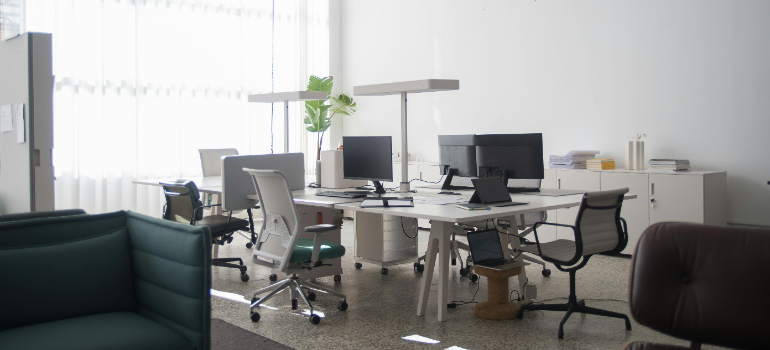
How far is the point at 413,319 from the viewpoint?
368cm

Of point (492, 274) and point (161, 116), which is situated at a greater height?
point (161, 116)

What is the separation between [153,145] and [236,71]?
4.84 ft

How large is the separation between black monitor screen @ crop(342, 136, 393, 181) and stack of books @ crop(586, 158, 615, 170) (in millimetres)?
2444

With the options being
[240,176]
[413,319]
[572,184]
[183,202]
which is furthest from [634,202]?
[183,202]

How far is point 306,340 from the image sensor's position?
3.30 metres

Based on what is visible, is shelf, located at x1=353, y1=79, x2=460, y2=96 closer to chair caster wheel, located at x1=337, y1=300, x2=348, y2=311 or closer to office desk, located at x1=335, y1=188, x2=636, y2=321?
office desk, located at x1=335, y1=188, x2=636, y2=321

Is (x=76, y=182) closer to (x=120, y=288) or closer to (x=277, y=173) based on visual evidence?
(x=277, y=173)

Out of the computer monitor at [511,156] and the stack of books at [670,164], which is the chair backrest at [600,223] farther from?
the stack of books at [670,164]

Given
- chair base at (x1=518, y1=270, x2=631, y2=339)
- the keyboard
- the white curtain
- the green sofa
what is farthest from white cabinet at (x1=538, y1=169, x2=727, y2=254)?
the green sofa

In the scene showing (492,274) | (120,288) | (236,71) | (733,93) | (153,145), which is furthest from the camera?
(236,71)

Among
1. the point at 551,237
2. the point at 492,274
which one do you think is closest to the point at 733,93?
the point at 551,237

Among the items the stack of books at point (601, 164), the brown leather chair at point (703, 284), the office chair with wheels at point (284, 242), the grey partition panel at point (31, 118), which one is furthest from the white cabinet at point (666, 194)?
the grey partition panel at point (31, 118)

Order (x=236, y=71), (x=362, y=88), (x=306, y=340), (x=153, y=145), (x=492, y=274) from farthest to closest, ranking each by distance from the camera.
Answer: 1. (x=236, y=71)
2. (x=153, y=145)
3. (x=362, y=88)
4. (x=492, y=274)
5. (x=306, y=340)

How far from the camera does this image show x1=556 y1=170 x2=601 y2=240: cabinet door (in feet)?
18.5
